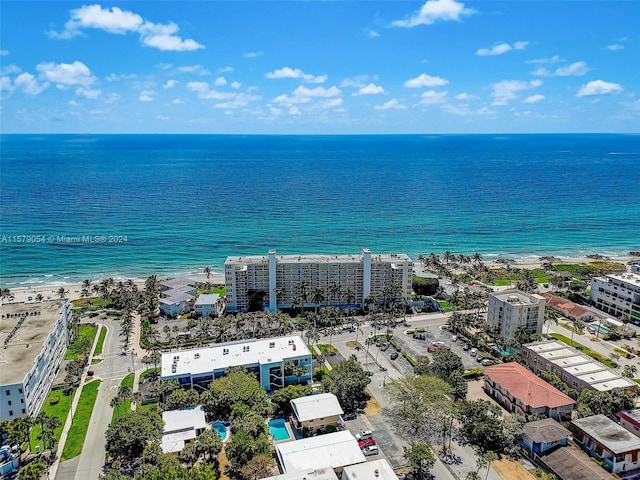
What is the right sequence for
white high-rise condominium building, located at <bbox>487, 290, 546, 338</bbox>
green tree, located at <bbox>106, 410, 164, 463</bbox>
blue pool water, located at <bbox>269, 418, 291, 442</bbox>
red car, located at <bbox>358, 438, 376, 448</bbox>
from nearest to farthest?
1. green tree, located at <bbox>106, 410, 164, 463</bbox>
2. red car, located at <bbox>358, 438, 376, 448</bbox>
3. blue pool water, located at <bbox>269, 418, 291, 442</bbox>
4. white high-rise condominium building, located at <bbox>487, 290, 546, 338</bbox>

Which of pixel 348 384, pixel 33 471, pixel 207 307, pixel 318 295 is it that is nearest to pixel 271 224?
pixel 207 307

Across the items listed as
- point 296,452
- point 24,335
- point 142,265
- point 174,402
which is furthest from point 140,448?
point 142,265

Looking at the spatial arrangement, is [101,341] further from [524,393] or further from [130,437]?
[524,393]

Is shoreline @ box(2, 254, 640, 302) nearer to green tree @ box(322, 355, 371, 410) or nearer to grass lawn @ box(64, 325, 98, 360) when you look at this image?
grass lawn @ box(64, 325, 98, 360)

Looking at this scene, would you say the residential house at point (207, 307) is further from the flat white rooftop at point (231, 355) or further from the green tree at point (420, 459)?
the green tree at point (420, 459)

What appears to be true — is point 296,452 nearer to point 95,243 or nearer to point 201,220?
point 95,243

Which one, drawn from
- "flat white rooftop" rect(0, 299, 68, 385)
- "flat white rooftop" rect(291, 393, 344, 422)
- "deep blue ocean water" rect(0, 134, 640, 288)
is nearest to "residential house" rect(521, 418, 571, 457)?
"flat white rooftop" rect(291, 393, 344, 422)
